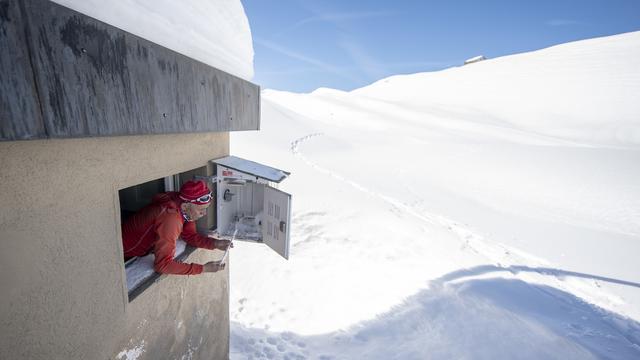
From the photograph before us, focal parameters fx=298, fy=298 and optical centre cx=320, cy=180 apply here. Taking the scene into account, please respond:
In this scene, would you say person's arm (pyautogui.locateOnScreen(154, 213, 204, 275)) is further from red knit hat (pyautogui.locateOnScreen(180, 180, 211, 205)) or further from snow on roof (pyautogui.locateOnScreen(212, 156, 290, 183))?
snow on roof (pyautogui.locateOnScreen(212, 156, 290, 183))

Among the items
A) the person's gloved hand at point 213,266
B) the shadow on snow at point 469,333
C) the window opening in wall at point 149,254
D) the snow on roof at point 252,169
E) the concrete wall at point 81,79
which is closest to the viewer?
the concrete wall at point 81,79

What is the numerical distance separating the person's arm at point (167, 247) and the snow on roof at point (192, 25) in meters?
1.27

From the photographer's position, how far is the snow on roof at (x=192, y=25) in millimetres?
1414

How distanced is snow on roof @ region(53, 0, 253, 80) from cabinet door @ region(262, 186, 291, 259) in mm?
1240

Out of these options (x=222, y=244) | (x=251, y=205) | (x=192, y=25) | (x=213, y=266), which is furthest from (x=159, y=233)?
(x=192, y=25)

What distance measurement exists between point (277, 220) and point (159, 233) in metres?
1.07

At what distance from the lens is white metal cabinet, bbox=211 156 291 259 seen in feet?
9.64

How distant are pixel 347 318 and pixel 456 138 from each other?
91.2 feet

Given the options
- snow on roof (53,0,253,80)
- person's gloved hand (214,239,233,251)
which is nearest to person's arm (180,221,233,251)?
person's gloved hand (214,239,233,251)

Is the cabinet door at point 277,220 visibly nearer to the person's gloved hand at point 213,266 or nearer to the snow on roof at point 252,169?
the snow on roof at point 252,169

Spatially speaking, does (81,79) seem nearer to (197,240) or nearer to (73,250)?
(73,250)

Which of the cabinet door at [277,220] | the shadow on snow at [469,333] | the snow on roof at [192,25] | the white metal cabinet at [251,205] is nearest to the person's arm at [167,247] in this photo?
the white metal cabinet at [251,205]

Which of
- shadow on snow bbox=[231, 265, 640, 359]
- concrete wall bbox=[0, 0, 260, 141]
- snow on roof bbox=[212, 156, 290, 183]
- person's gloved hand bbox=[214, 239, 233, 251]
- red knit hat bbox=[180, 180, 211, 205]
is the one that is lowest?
shadow on snow bbox=[231, 265, 640, 359]

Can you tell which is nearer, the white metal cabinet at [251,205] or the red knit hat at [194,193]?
the red knit hat at [194,193]
